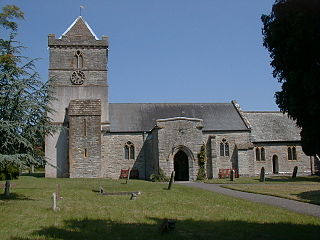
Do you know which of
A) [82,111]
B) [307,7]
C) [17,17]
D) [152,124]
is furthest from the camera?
[152,124]

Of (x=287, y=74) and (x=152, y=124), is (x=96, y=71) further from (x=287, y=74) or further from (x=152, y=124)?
(x=287, y=74)

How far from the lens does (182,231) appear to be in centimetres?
1055

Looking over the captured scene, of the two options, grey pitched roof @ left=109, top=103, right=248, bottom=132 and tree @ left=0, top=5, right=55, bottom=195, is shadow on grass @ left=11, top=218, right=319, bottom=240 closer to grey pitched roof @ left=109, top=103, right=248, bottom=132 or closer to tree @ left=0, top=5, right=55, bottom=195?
tree @ left=0, top=5, right=55, bottom=195

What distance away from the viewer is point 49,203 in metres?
17.0

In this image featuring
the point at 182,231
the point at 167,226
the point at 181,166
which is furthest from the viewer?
the point at 181,166

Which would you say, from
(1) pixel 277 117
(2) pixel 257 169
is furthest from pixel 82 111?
(1) pixel 277 117

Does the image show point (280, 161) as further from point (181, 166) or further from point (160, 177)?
point (160, 177)

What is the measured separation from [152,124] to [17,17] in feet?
79.7

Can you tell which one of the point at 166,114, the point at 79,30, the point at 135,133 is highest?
the point at 79,30

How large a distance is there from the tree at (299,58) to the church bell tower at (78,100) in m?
29.7

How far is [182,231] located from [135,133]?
3001cm

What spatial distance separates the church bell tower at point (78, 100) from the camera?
38.0 metres

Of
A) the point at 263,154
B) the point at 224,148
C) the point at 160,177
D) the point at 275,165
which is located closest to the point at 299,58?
the point at 160,177

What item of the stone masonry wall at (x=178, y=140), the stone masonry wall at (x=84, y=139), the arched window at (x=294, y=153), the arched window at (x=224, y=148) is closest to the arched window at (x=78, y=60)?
the stone masonry wall at (x=84, y=139)
